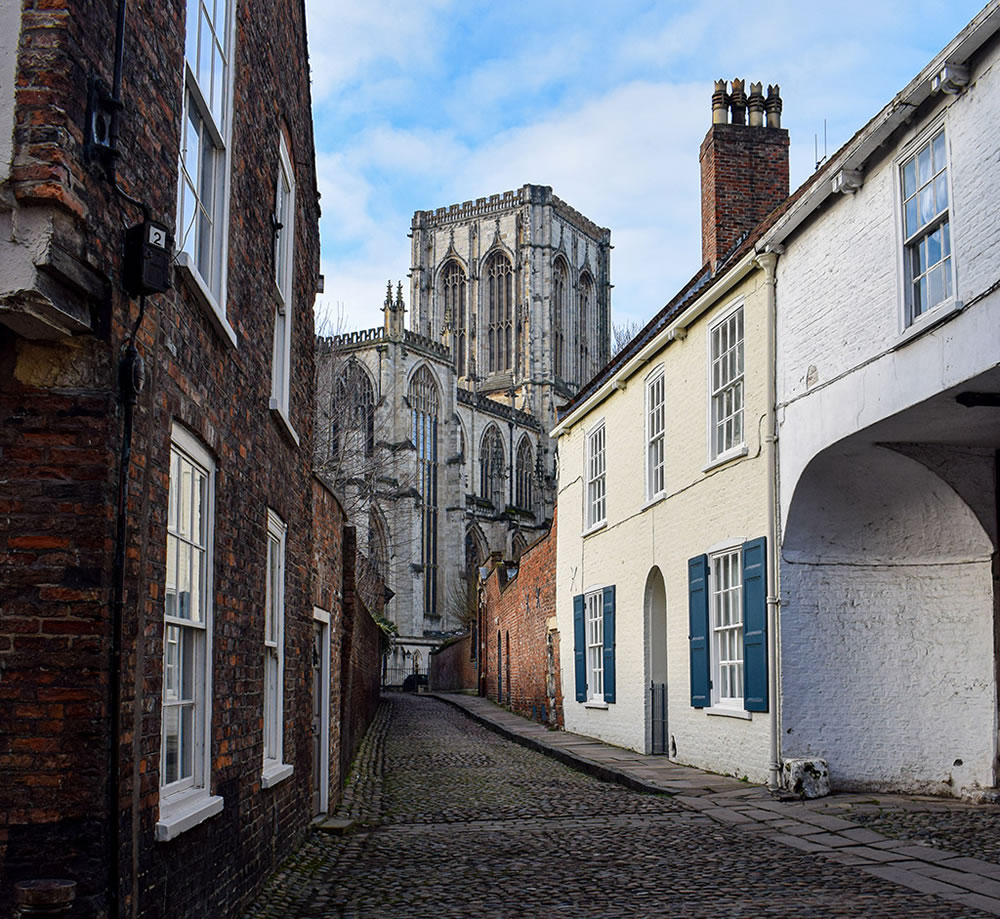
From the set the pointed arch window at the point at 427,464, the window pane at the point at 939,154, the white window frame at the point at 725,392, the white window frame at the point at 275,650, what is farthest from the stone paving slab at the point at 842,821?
the pointed arch window at the point at 427,464

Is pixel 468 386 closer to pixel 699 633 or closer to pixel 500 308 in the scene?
pixel 500 308

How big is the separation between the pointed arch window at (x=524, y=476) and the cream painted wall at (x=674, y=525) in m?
60.1

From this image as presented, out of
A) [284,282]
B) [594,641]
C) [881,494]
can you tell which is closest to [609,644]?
[594,641]

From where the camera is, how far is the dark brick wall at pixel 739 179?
16453 millimetres

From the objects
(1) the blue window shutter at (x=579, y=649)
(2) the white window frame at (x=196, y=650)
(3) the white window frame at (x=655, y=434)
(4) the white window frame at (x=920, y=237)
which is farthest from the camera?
(1) the blue window shutter at (x=579, y=649)

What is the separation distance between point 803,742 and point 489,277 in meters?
80.9

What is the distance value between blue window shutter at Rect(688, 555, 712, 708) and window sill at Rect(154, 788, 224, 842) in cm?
858

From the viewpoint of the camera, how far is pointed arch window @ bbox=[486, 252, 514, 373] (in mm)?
89938

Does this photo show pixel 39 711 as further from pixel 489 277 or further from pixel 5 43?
pixel 489 277

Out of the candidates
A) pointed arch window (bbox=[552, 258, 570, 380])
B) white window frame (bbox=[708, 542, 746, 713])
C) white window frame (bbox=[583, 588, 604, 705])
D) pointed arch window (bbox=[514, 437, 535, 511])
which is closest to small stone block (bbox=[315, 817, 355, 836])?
white window frame (bbox=[708, 542, 746, 713])

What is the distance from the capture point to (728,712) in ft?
41.3

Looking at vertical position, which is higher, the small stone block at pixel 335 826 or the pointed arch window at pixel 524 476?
the pointed arch window at pixel 524 476

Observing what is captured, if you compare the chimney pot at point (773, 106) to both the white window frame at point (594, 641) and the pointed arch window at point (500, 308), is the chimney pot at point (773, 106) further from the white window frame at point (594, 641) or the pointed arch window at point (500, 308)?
the pointed arch window at point (500, 308)

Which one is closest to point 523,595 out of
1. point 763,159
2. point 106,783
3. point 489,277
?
point 763,159
